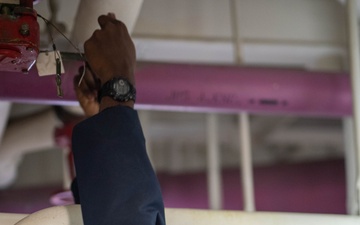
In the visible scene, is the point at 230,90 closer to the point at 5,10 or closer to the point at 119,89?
the point at 119,89

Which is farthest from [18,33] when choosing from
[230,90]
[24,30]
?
[230,90]

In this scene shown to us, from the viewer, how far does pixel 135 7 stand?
1.20m

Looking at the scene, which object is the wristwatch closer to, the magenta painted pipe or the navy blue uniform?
the navy blue uniform

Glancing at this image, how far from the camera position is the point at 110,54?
39.9 inches

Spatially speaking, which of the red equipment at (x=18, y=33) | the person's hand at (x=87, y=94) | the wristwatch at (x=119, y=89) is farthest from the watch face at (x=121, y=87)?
the person's hand at (x=87, y=94)

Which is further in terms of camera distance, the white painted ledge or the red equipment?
the white painted ledge

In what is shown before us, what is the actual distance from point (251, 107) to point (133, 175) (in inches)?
22.2

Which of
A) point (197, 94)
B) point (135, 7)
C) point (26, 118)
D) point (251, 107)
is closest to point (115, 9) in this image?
point (135, 7)

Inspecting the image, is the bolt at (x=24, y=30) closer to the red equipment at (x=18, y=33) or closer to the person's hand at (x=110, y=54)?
the red equipment at (x=18, y=33)

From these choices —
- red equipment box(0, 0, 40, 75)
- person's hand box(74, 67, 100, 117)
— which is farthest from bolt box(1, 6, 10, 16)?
person's hand box(74, 67, 100, 117)

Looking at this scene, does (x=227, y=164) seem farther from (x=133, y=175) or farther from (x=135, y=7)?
(x=133, y=175)

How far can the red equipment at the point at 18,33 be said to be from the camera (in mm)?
917

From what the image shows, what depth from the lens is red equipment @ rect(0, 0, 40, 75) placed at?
0.92 meters

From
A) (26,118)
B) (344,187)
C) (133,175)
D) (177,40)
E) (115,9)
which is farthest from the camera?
(344,187)
